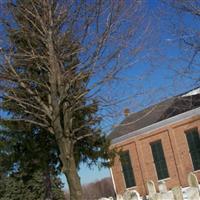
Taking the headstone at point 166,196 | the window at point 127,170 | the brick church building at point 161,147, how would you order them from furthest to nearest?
the window at point 127,170, the brick church building at point 161,147, the headstone at point 166,196

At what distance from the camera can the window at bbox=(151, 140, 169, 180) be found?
33.5 m

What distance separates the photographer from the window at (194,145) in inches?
1230

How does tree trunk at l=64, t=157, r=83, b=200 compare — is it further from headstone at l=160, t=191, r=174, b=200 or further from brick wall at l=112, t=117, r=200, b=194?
brick wall at l=112, t=117, r=200, b=194

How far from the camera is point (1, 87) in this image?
12742 mm

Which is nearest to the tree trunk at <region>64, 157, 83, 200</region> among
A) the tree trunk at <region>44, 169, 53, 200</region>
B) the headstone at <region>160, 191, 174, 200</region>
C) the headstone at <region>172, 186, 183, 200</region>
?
the headstone at <region>172, 186, 183, 200</region>

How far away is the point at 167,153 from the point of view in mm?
33156

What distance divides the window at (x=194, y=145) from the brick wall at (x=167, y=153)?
0.27m

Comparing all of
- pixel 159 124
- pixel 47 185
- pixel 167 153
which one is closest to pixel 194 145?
pixel 167 153

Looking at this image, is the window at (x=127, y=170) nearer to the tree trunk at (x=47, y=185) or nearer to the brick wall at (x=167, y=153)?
the brick wall at (x=167, y=153)

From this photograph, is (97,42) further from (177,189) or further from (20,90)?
(177,189)

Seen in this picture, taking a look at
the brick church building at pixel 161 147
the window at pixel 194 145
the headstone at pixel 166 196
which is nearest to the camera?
the headstone at pixel 166 196

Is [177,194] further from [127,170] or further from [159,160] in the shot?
[127,170]

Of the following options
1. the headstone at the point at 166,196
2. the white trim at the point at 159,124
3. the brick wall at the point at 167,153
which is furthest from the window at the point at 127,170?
the headstone at the point at 166,196

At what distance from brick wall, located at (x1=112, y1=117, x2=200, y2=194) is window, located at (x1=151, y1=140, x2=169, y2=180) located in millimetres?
305
